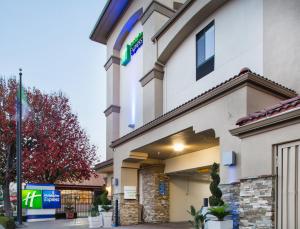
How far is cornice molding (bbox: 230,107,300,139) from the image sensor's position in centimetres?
730

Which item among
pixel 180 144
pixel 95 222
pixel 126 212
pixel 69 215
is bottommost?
pixel 69 215

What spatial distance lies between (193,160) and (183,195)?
13.3 ft

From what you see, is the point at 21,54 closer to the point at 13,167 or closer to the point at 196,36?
the point at 13,167

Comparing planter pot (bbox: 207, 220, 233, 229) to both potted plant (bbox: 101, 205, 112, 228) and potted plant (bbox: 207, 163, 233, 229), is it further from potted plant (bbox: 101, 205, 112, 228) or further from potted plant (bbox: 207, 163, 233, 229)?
potted plant (bbox: 101, 205, 112, 228)

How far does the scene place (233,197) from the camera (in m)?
9.67

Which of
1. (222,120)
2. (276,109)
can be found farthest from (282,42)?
(276,109)

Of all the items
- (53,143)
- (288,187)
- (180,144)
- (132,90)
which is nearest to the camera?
(288,187)

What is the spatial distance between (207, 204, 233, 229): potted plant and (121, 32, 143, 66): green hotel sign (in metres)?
14.5

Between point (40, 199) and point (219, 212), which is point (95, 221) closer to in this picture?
point (40, 199)

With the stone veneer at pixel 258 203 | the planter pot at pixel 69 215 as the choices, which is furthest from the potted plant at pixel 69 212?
the stone veneer at pixel 258 203

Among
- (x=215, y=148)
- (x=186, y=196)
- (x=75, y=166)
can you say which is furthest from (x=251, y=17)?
(x=75, y=166)

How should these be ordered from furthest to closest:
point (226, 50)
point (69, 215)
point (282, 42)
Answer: point (69, 215)
point (226, 50)
point (282, 42)

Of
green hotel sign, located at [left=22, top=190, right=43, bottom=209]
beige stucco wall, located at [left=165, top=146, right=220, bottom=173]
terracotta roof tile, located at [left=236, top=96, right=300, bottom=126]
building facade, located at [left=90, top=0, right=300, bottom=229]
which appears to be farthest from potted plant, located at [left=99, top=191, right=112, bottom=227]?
terracotta roof tile, located at [left=236, top=96, right=300, bottom=126]

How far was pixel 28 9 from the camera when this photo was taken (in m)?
51.6
